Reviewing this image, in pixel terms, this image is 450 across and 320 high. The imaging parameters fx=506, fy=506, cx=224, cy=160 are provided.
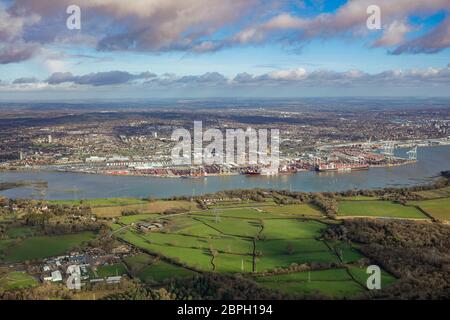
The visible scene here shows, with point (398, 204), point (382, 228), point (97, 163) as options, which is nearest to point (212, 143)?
point (97, 163)

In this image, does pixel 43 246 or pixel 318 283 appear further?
pixel 43 246

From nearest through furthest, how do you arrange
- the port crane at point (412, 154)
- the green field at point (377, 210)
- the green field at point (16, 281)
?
1. the green field at point (16, 281)
2. the green field at point (377, 210)
3. the port crane at point (412, 154)

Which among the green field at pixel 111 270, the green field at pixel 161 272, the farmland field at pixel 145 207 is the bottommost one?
the green field at pixel 111 270

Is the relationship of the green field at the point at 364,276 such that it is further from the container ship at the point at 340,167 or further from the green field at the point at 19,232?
the container ship at the point at 340,167

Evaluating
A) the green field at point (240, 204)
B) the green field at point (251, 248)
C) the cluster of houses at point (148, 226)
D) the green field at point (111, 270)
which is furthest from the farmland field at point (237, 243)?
the green field at point (240, 204)

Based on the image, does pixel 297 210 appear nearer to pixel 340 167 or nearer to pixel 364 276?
pixel 364 276

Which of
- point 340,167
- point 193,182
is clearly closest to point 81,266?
point 193,182
